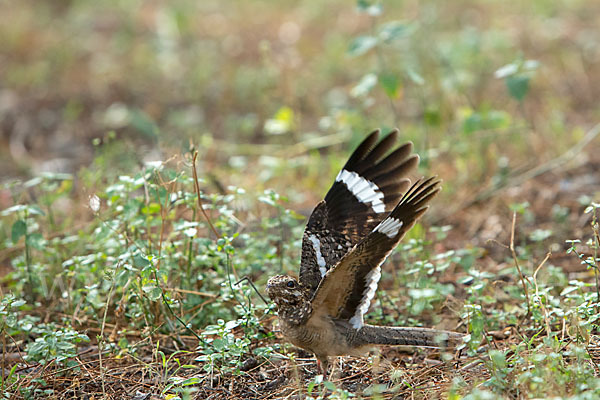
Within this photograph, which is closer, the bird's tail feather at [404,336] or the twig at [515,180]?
the bird's tail feather at [404,336]

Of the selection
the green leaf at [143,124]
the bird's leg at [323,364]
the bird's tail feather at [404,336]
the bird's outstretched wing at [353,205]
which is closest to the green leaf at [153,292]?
the bird's outstretched wing at [353,205]

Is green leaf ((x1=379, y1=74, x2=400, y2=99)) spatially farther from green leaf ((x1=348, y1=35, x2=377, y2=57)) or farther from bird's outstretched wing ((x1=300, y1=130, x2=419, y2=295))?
bird's outstretched wing ((x1=300, y1=130, x2=419, y2=295))

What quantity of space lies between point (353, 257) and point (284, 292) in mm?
396

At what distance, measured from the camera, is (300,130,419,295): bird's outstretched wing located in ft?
11.1

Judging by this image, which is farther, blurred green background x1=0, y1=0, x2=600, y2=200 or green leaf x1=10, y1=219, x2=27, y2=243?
blurred green background x1=0, y1=0, x2=600, y2=200

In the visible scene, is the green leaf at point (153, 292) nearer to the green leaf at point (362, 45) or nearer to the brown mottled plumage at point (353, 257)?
the brown mottled plumage at point (353, 257)

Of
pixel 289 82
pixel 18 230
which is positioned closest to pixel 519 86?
pixel 289 82

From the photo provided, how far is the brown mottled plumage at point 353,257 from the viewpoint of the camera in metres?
2.90

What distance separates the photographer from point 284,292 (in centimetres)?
315

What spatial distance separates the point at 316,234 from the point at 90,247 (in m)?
1.44

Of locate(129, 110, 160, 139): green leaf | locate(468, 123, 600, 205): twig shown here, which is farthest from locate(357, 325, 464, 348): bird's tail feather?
locate(129, 110, 160, 139): green leaf

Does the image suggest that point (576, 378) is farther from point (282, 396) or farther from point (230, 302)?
point (230, 302)

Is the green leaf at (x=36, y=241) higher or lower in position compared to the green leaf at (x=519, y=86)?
higher

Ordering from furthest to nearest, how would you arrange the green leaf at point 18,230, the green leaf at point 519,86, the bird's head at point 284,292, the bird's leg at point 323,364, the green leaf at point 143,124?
the green leaf at point 143,124 < the green leaf at point 519,86 < the green leaf at point 18,230 < the bird's leg at point 323,364 < the bird's head at point 284,292
